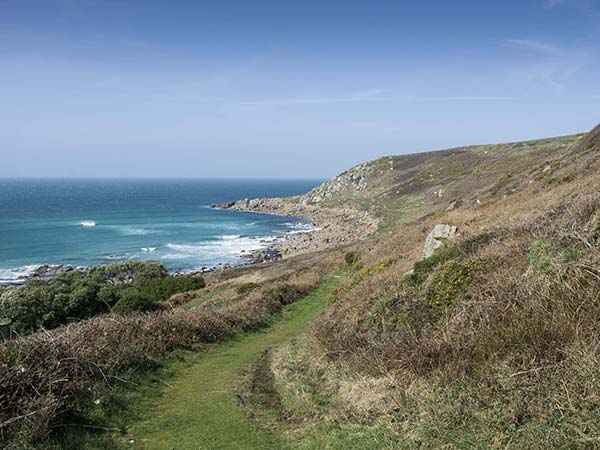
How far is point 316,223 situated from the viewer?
111 meters

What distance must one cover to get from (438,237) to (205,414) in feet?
40.1

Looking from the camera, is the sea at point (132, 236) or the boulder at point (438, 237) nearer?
the boulder at point (438, 237)

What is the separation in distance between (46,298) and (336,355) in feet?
97.1

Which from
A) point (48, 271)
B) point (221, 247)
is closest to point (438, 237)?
point (48, 271)

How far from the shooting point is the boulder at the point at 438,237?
1736 centimetres

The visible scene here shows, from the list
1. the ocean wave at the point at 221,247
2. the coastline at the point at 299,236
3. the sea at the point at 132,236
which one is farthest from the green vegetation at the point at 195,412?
the ocean wave at the point at 221,247

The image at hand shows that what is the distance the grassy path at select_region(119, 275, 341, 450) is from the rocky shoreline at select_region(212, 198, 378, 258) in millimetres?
55127

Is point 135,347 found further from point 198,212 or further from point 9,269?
point 198,212

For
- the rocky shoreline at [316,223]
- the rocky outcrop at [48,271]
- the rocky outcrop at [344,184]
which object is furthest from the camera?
the rocky outcrop at [344,184]

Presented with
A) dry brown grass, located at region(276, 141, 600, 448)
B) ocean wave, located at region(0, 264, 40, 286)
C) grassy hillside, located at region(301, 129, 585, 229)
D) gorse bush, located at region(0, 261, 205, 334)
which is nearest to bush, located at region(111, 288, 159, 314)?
gorse bush, located at region(0, 261, 205, 334)

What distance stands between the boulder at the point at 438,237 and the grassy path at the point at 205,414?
7.82 meters

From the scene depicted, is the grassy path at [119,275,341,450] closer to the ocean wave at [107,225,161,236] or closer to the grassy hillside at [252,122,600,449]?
the grassy hillside at [252,122,600,449]

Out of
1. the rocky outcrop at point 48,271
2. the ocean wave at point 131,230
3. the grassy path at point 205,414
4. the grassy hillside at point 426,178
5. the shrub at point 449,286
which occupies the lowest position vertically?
Result: the rocky outcrop at point 48,271

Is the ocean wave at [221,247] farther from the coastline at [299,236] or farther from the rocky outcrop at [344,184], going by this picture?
the rocky outcrop at [344,184]
